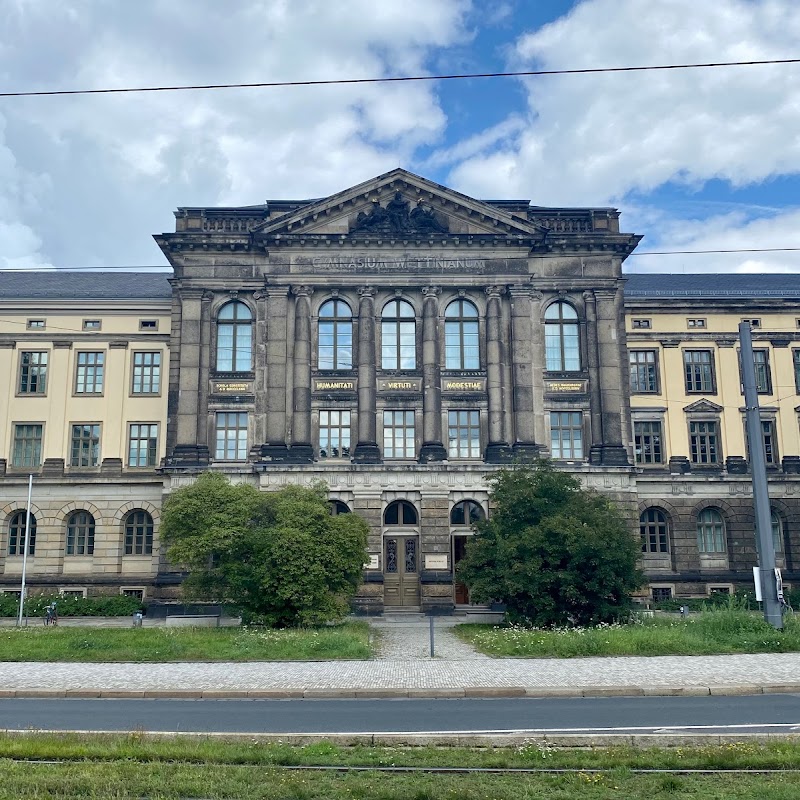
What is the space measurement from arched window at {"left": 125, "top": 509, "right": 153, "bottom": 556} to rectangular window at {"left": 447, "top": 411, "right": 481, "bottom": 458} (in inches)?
674

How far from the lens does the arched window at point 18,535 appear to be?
48781 mm

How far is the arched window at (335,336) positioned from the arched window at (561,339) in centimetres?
1061

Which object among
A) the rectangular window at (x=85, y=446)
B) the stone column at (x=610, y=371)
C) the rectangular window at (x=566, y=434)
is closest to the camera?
the stone column at (x=610, y=371)

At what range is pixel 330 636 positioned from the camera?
2769 cm

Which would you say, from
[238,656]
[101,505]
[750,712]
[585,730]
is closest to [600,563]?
[238,656]

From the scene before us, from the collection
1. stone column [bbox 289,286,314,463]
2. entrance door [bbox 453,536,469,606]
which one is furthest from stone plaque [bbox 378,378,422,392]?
entrance door [bbox 453,536,469,606]

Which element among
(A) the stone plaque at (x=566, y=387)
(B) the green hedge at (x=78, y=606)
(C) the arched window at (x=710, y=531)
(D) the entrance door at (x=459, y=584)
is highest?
(A) the stone plaque at (x=566, y=387)

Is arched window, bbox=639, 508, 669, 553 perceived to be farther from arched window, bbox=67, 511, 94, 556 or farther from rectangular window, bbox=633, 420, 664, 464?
arched window, bbox=67, 511, 94, 556

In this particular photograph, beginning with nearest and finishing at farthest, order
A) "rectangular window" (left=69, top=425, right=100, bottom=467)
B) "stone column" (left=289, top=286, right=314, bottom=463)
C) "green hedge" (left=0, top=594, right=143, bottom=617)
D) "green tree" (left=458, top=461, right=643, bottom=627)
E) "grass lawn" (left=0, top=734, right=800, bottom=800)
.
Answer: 1. "grass lawn" (left=0, top=734, right=800, bottom=800)
2. "green tree" (left=458, top=461, right=643, bottom=627)
3. "green hedge" (left=0, top=594, right=143, bottom=617)
4. "stone column" (left=289, top=286, right=314, bottom=463)
5. "rectangular window" (left=69, top=425, right=100, bottom=467)

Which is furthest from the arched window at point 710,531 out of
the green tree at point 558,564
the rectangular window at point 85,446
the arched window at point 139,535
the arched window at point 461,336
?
the rectangular window at point 85,446

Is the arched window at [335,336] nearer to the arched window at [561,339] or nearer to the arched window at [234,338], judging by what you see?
the arched window at [234,338]

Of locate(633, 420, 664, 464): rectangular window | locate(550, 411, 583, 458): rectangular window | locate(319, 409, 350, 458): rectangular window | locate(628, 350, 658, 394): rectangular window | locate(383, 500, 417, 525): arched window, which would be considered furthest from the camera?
locate(628, 350, 658, 394): rectangular window

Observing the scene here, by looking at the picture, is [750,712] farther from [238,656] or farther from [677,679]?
[238,656]

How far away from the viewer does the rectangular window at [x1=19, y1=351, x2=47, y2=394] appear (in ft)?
165
